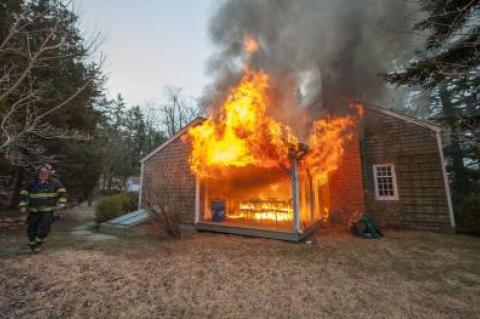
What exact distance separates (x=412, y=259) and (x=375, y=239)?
7.13ft

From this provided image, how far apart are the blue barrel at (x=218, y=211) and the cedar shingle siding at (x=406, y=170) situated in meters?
6.64

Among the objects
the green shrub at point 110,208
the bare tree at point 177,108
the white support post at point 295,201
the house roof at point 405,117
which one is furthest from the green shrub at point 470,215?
the bare tree at point 177,108

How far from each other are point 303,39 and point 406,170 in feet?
22.8

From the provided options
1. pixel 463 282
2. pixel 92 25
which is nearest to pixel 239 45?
pixel 92 25

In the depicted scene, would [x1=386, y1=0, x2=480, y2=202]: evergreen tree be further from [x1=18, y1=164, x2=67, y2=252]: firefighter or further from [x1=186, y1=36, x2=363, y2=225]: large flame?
[x1=18, y1=164, x2=67, y2=252]: firefighter

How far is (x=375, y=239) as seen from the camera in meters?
8.04

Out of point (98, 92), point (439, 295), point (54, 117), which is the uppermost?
point (98, 92)

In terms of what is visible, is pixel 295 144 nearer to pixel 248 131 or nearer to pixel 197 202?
pixel 248 131

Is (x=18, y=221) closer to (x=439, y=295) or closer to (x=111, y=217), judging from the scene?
(x=111, y=217)

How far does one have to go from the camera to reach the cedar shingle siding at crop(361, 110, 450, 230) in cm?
953

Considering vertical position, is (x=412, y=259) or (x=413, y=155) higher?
(x=413, y=155)

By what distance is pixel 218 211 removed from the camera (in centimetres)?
975

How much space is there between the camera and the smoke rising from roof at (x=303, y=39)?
28.6 ft

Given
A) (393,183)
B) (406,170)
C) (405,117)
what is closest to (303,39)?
(405,117)
